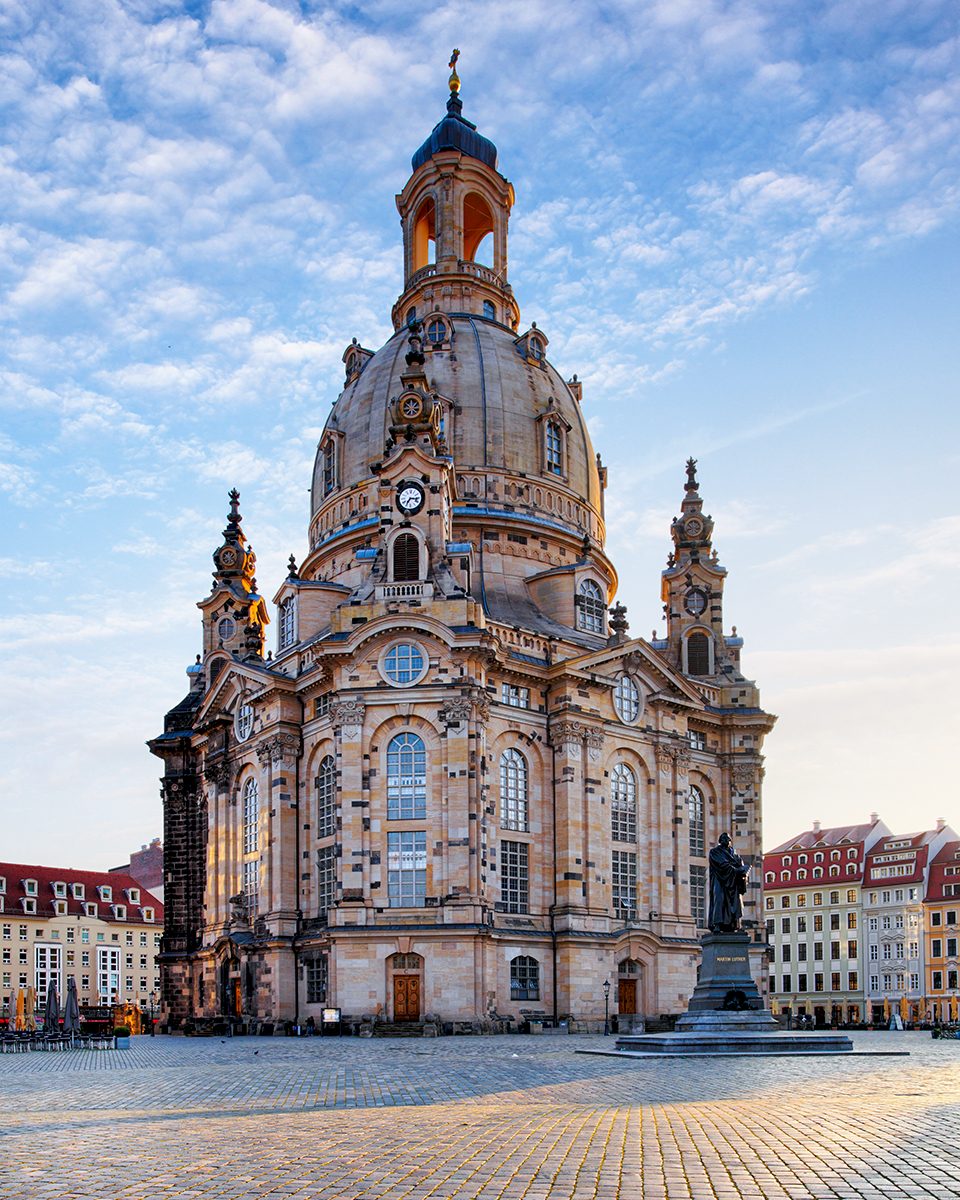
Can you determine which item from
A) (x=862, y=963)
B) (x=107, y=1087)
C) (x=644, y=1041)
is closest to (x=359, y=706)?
(x=644, y=1041)

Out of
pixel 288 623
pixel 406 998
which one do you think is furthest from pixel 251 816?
pixel 406 998

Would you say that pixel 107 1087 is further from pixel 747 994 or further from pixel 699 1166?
pixel 747 994

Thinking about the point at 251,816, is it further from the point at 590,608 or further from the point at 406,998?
the point at 590,608

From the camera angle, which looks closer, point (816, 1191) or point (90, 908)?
point (816, 1191)

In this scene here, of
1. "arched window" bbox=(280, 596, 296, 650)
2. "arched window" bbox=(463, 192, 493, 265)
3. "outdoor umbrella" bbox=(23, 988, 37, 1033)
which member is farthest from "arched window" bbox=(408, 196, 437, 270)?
"outdoor umbrella" bbox=(23, 988, 37, 1033)

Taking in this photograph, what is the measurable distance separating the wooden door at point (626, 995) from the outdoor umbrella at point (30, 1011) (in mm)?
33024

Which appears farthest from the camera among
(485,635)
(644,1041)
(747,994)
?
(485,635)

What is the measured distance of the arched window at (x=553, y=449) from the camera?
77.8m

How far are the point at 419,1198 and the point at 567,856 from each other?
52828 millimetres

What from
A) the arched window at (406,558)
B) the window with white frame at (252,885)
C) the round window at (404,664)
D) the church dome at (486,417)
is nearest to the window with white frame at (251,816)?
the window with white frame at (252,885)

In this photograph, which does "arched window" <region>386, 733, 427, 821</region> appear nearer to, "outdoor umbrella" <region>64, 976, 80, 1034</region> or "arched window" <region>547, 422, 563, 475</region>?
"outdoor umbrella" <region>64, 976, 80, 1034</region>

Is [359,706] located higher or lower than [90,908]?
higher

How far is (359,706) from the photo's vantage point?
60.0 m

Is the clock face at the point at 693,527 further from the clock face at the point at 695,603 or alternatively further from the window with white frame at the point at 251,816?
the window with white frame at the point at 251,816
